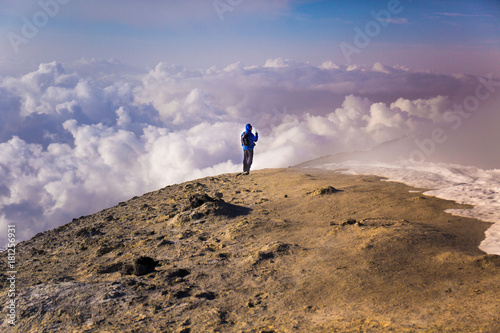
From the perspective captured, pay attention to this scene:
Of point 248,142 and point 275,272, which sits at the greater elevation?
point 248,142

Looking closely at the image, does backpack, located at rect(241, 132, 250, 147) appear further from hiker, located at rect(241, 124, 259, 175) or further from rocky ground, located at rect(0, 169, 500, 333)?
rocky ground, located at rect(0, 169, 500, 333)

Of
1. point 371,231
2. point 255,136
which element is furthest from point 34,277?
point 255,136

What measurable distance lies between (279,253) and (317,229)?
7.37 feet

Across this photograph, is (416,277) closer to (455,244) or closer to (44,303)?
(455,244)

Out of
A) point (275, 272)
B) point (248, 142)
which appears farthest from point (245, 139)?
point (275, 272)

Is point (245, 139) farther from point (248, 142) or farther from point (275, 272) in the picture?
point (275, 272)

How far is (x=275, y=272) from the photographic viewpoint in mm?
8523

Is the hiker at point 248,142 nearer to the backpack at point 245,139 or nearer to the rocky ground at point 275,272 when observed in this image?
the backpack at point 245,139

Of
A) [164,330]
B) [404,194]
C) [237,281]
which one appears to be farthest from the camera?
[404,194]

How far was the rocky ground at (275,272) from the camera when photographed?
657 centimetres

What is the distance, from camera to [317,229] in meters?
11.3

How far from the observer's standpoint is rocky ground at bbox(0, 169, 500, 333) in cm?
657

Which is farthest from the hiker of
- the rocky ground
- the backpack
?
the rocky ground

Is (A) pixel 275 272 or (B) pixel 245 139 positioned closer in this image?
(A) pixel 275 272
